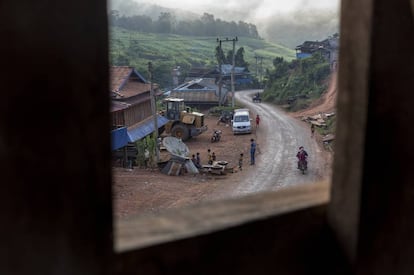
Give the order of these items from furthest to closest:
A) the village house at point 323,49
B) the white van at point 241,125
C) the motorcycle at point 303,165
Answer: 1. the village house at point 323,49
2. the white van at point 241,125
3. the motorcycle at point 303,165

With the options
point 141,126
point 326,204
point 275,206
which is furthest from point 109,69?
point 141,126

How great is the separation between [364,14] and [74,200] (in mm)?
690

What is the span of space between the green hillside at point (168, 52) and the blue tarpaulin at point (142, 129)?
435 inches

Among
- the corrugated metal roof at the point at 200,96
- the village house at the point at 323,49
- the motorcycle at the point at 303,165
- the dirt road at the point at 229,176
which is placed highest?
the village house at the point at 323,49

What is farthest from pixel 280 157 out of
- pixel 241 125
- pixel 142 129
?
pixel 142 129

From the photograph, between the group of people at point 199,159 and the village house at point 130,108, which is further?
the village house at point 130,108

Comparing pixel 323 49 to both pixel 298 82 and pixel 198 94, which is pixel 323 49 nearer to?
pixel 298 82

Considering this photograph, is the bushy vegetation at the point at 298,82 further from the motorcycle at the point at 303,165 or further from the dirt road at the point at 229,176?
the motorcycle at the point at 303,165

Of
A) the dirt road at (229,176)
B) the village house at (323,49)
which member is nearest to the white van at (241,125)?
the dirt road at (229,176)

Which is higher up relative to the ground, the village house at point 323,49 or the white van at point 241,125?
the village house at point 323,49

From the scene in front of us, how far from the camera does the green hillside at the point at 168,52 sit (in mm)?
37625

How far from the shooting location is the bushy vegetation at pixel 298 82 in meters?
32.3

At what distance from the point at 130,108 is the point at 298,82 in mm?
18496

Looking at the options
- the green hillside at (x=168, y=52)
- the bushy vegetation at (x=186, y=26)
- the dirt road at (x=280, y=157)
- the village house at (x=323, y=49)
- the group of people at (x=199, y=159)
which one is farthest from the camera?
the bushy vegetation at (x=186, y=26)
